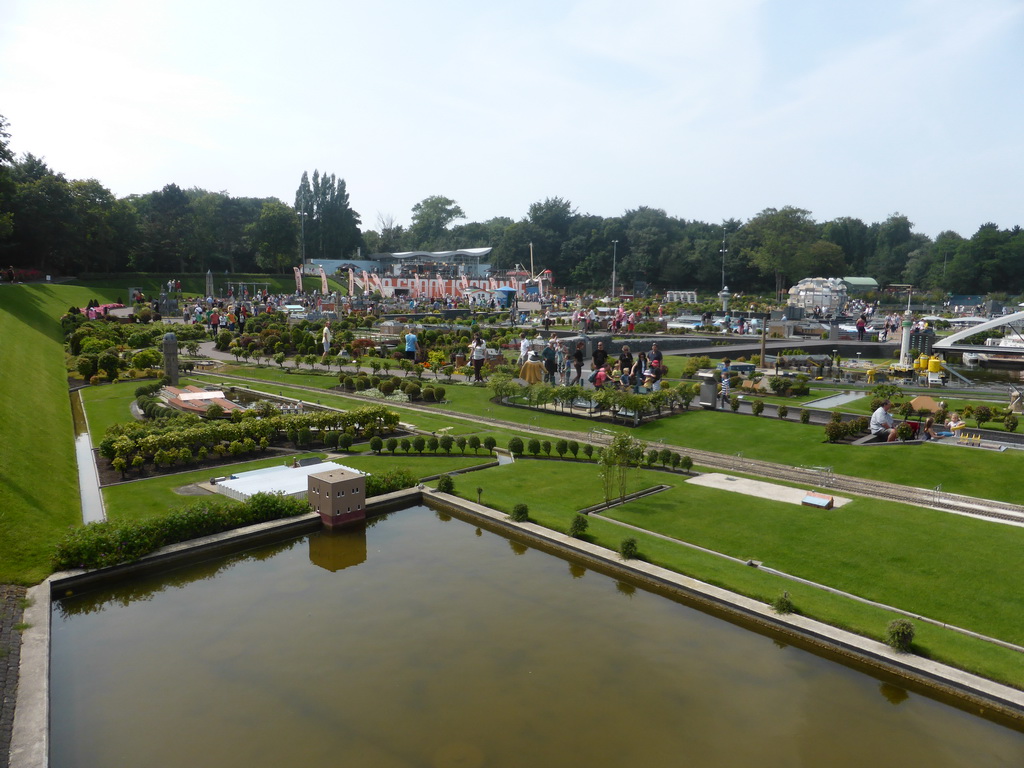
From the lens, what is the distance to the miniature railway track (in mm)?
15727

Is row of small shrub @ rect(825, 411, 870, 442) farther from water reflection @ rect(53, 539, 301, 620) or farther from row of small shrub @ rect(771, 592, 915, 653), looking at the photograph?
water reflection @ rect(53, 539, 301, 620)

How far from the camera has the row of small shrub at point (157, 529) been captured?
12438 mm

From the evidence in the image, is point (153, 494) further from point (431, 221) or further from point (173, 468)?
point (431, 221)

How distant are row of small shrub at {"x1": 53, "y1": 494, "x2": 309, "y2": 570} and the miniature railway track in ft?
35.3

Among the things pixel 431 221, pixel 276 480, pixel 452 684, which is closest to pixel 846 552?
pixel 452 684

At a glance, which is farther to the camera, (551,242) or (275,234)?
(551,242)

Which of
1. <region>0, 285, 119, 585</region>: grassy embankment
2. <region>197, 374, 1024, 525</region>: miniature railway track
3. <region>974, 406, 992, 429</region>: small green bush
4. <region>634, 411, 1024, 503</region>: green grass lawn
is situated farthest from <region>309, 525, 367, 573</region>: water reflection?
<region>974, 406, 992, 429</region>: small green bush

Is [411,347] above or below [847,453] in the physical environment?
above

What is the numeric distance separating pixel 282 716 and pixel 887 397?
24420 millimetres

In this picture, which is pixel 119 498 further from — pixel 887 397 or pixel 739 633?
pixel 887 397

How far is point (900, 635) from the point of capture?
986 centimetres

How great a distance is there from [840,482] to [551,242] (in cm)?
9655

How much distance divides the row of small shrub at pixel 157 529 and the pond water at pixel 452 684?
0.65 m

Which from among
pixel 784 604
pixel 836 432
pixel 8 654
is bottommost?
pixel 8 654
